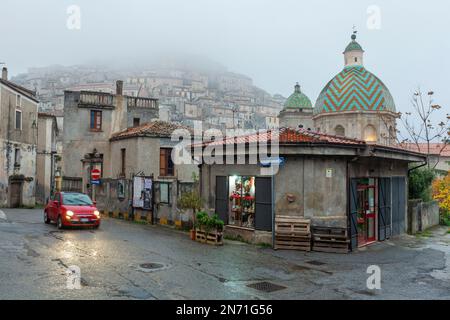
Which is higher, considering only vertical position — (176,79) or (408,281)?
(176,79)

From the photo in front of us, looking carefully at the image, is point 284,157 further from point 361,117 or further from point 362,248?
point 361,117

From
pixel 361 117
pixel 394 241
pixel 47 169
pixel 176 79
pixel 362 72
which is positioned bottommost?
pixel 394 241

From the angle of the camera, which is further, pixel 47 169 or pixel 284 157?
pixel 47 169

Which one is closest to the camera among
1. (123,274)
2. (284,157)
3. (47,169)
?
(123,274)

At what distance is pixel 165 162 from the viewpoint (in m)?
27.6

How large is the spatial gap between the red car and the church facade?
26.9 metres

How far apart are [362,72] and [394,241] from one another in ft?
88.0

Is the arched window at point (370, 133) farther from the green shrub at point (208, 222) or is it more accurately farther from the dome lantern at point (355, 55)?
the green shrub at point (208, 222)

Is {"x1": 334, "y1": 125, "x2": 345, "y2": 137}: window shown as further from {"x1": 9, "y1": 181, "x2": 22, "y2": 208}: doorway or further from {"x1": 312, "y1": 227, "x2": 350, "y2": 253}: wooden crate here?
{"x1": 9, "y1": 181, "x2": 22, "y2": 208}: doorway

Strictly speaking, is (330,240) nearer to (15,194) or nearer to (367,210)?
(367,210)

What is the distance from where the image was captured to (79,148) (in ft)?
102
